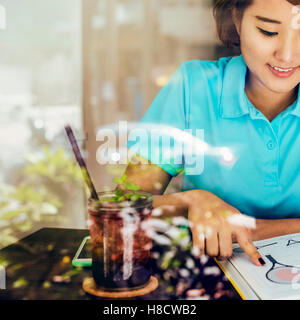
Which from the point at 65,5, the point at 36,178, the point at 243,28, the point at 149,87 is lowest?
the point at 36,178

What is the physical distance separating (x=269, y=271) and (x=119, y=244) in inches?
7.7

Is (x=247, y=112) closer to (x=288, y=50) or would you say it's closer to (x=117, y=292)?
(x=288, y=50)

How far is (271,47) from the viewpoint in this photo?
0.77 meters

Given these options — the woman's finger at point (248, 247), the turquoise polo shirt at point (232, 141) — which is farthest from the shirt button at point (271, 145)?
the woman's finger at point (248, 247)

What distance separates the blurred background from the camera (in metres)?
1.00

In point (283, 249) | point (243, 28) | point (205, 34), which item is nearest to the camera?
point (283, 249)

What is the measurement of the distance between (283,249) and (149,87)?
26.4 inches

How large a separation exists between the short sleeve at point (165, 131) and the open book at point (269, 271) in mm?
343

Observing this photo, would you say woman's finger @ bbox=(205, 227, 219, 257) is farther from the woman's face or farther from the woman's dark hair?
the woman's dark hair

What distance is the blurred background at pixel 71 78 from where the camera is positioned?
100cm

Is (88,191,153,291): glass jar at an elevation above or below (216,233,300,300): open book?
above

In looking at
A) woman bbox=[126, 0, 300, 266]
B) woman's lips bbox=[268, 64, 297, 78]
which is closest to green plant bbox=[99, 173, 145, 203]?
woman bbox=[126, 0, 300, 266]
